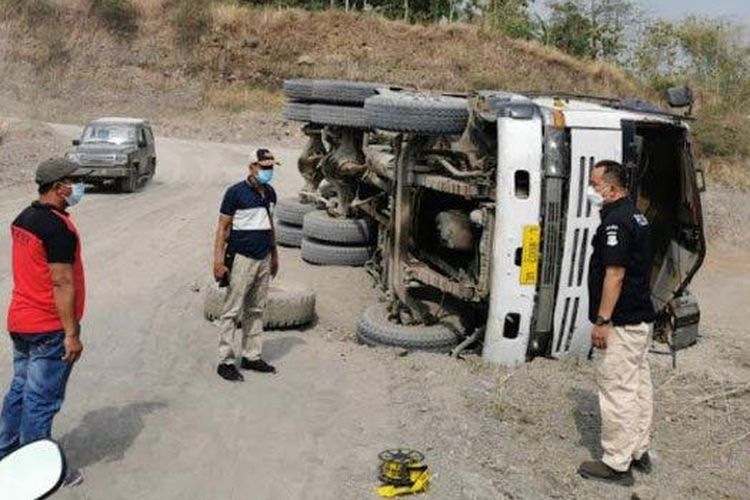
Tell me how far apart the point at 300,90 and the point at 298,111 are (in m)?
0.31

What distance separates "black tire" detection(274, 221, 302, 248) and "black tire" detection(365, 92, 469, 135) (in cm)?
487

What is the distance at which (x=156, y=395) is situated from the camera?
6109 mm

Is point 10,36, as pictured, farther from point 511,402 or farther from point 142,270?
point 511,402

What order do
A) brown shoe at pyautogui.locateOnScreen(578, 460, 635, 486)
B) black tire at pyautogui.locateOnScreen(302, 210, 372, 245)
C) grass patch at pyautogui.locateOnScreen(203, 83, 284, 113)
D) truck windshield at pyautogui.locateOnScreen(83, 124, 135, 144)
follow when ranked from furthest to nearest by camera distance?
1. grass patch at pyautogui.locateOnScreen(203, 83, 284, 113)
2. truck windshield at pyautogui.locateOnScreen(83, 124, 135, 144)
3. black tire at pyautogui.locateOnScreen(302, 210, 372, 245)
4. brown shoe at pyautogui.locateOnScreen(578, 460, 635, 486)

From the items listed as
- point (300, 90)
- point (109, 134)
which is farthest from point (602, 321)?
point (109, 134)

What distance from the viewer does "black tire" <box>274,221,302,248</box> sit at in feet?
39.0

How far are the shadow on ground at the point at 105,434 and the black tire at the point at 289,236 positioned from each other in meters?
6.07

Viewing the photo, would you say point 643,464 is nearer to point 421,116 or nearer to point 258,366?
point 258,366

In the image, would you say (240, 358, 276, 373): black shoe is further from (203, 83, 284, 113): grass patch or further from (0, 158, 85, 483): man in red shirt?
(203, 83, 284, 113): grass patch

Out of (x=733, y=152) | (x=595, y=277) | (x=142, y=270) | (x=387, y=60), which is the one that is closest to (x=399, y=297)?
(x=595, y=277)

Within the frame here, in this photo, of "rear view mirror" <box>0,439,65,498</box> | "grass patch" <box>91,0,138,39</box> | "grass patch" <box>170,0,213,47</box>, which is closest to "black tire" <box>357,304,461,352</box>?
"rear view mirror" <box>0,439,65,498</box>

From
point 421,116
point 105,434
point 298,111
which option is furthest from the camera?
point 298,111

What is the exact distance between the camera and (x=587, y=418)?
5.94 m

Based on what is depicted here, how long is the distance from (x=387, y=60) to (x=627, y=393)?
38.0 m
